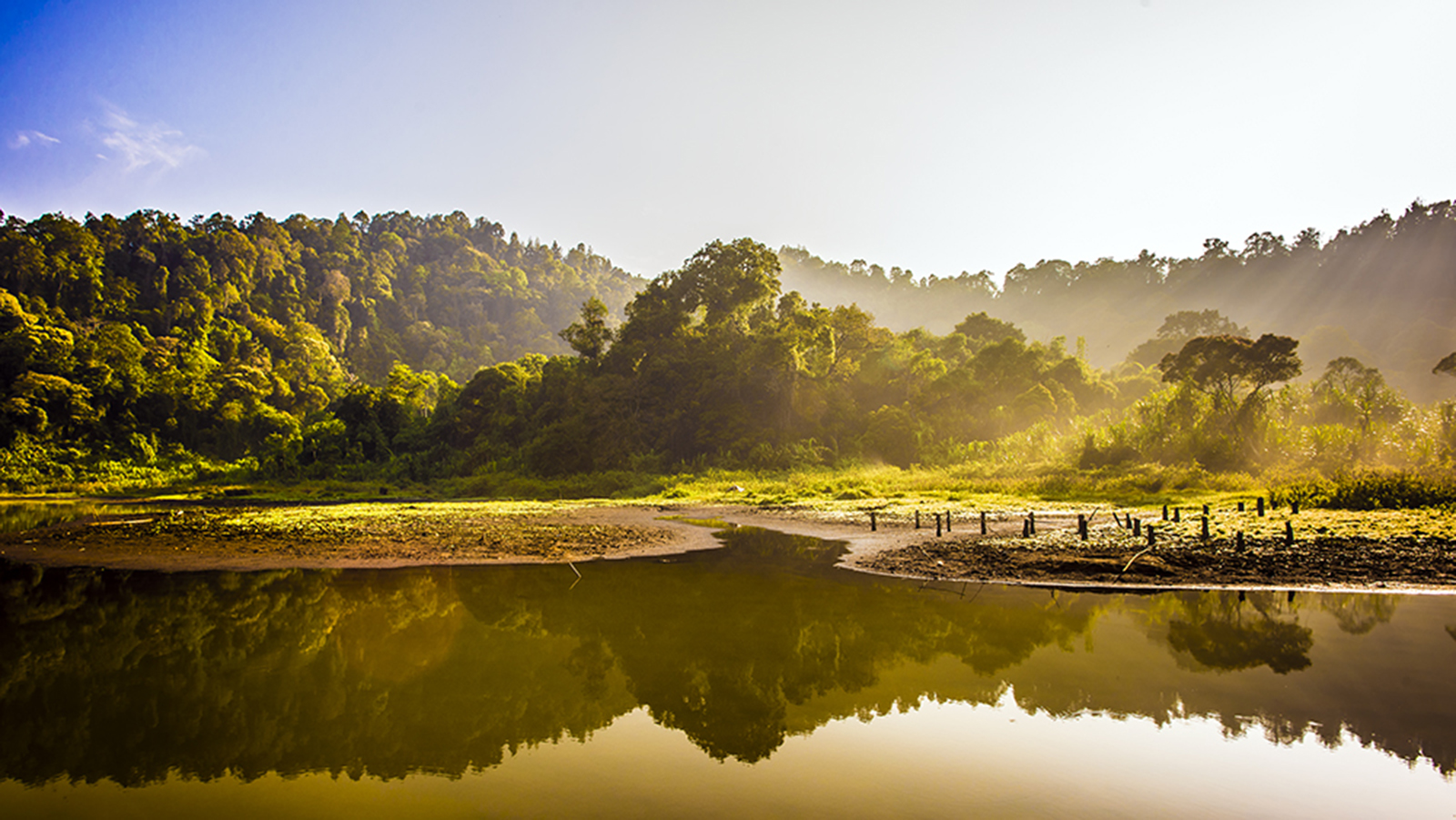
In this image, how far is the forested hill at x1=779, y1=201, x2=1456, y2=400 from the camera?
91.1m

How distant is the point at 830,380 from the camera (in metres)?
66.1

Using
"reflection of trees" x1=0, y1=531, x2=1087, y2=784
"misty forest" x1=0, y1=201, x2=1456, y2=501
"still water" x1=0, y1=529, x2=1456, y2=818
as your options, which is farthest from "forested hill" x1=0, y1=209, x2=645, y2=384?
"still water" x1=0, y1=529, x2=1456, y2=818

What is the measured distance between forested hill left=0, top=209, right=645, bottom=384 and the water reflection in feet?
242

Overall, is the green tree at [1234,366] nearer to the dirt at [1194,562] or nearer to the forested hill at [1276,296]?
the dirt at [1194,562]

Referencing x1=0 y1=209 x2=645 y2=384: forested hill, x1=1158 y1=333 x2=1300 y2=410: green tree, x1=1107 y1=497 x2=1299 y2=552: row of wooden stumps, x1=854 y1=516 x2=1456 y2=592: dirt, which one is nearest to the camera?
x1=854 y1=516 x2=1456 y2=592: dirt

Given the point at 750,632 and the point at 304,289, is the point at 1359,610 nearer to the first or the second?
the point at 750,632

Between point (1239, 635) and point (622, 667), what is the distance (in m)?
10.1

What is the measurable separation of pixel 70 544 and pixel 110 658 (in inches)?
675

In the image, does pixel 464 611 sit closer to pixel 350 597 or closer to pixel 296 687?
pixel 350 597

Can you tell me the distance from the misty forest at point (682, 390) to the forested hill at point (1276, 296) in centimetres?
65

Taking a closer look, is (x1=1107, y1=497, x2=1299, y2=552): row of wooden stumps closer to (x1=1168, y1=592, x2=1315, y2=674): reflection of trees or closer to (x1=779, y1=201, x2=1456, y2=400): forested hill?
(x1=1168, y1=592, x2=1315, y2=674): reflection of trees

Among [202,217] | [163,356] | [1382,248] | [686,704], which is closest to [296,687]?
[686,704]

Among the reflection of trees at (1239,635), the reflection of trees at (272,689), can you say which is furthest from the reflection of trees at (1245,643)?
the reflection of trees at (272,689)

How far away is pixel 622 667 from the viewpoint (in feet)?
32.3
